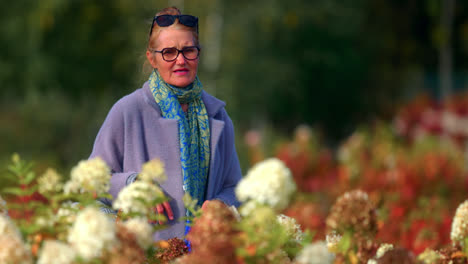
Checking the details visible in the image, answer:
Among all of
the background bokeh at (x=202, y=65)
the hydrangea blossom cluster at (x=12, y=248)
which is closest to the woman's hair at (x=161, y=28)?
the hydrangea blossom cluster at (x=12, y=248)

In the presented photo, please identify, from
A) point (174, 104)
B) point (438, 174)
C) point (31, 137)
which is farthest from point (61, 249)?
point (31, 137)

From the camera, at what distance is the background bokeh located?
9.09 meters

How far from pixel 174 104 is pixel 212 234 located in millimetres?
1107

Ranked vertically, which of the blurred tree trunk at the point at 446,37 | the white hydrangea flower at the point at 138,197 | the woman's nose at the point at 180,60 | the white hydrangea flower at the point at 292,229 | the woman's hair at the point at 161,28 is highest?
the blurred tree trunk at the point at 446,37

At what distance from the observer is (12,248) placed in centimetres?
149

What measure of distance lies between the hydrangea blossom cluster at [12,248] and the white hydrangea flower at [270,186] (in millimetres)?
523

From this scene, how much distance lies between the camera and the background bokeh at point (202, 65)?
29.8ft

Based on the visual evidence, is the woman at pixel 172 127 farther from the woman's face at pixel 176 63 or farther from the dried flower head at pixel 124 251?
the dried flower head at pixel 124 251

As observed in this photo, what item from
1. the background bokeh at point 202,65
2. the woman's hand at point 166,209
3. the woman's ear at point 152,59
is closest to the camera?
the woman's hand at point 166,209

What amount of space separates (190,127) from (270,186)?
127 centimetres

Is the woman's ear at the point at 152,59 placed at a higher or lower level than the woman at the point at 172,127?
higher

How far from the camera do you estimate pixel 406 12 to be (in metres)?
19.3

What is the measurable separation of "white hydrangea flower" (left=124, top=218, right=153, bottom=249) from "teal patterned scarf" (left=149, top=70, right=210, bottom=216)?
1051 mm

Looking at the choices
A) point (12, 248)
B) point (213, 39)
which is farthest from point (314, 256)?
point (213, 39)
